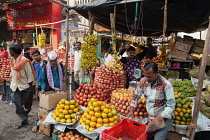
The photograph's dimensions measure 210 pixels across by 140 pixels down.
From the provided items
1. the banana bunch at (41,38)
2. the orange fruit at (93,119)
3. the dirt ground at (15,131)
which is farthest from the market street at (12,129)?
the banana bunch at (41,38)

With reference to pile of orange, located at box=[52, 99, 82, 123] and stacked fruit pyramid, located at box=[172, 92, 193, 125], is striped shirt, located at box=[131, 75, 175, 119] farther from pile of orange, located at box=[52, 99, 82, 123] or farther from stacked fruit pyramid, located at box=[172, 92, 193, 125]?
pile of orange, located at box=[52, 99, 82, 123]

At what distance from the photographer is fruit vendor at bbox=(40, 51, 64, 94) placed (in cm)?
363

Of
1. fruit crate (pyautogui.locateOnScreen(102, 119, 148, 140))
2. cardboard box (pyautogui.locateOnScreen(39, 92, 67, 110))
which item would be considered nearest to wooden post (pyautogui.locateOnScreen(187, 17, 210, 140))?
fruit crate (pyautogui.locateOnScreen(102, 119, 148, 140))

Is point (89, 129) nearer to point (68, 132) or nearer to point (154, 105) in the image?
point (68, 132)

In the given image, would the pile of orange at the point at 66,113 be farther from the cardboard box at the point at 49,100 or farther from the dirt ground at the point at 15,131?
the dirt ground at the point at 15,131

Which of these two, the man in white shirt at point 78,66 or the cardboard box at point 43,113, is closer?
the cardboard box at point 43,113

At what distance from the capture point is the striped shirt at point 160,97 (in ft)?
6.98

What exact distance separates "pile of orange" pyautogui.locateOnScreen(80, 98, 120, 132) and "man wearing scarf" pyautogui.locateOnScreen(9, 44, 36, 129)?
185 centimetres

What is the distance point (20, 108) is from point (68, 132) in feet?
5.14

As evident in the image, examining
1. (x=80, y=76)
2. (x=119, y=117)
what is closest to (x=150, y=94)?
(x=119, y=117)

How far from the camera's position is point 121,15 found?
489cm

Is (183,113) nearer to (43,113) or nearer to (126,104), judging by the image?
(126,104)

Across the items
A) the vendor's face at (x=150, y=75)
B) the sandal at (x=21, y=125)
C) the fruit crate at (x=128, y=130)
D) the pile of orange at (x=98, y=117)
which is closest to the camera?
the vendor's face at (x=150, y=75)

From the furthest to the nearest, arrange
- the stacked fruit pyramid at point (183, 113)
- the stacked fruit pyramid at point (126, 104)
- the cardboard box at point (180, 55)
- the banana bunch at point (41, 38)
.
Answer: the banana bunch at point (41, 38), the cardboard box at point (180, 55), the stacked fruit pyramid at point (126, 104), the stacked fruit pyramid at point (183, 113)
